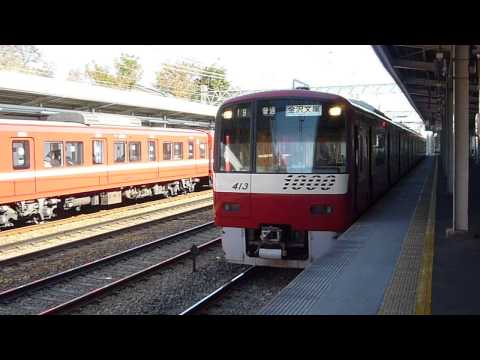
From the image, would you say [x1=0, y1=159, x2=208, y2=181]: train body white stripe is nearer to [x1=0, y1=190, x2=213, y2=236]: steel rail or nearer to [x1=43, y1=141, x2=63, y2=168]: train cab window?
[x1=43, y1=141, x2=63, y2=168]: train cab window

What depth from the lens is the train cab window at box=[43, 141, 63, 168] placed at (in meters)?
12.6

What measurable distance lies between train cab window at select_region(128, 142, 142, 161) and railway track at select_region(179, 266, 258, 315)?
9472mm

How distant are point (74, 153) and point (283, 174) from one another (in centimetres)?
830

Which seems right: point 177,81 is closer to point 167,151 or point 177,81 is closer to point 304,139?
point 167,151

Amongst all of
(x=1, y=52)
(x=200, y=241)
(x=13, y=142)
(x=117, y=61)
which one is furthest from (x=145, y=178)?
(x=117, y=61)

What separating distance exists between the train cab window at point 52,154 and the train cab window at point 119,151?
239 centimetres

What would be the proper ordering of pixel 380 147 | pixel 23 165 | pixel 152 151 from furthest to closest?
1. pixel 152 151
2. pixel 23 165
3. pixel 380 147

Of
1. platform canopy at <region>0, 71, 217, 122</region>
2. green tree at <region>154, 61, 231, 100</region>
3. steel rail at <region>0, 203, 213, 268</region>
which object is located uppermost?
green tree at <region>154, 61, 231, 100</region>

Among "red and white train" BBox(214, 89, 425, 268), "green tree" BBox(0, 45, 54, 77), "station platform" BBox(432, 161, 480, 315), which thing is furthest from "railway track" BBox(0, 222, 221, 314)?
"green tree" BBox(0, 45, 54, 77)

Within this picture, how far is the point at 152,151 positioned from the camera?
57.2ft

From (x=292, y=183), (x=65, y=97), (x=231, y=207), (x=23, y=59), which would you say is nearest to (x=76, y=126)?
(x=65, y=97)

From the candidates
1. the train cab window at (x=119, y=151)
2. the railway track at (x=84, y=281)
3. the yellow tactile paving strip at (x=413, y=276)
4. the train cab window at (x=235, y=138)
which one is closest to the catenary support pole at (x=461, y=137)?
the yellow tactile paving strip at (x=413, y=276)

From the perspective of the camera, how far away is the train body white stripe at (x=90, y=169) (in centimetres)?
1181
